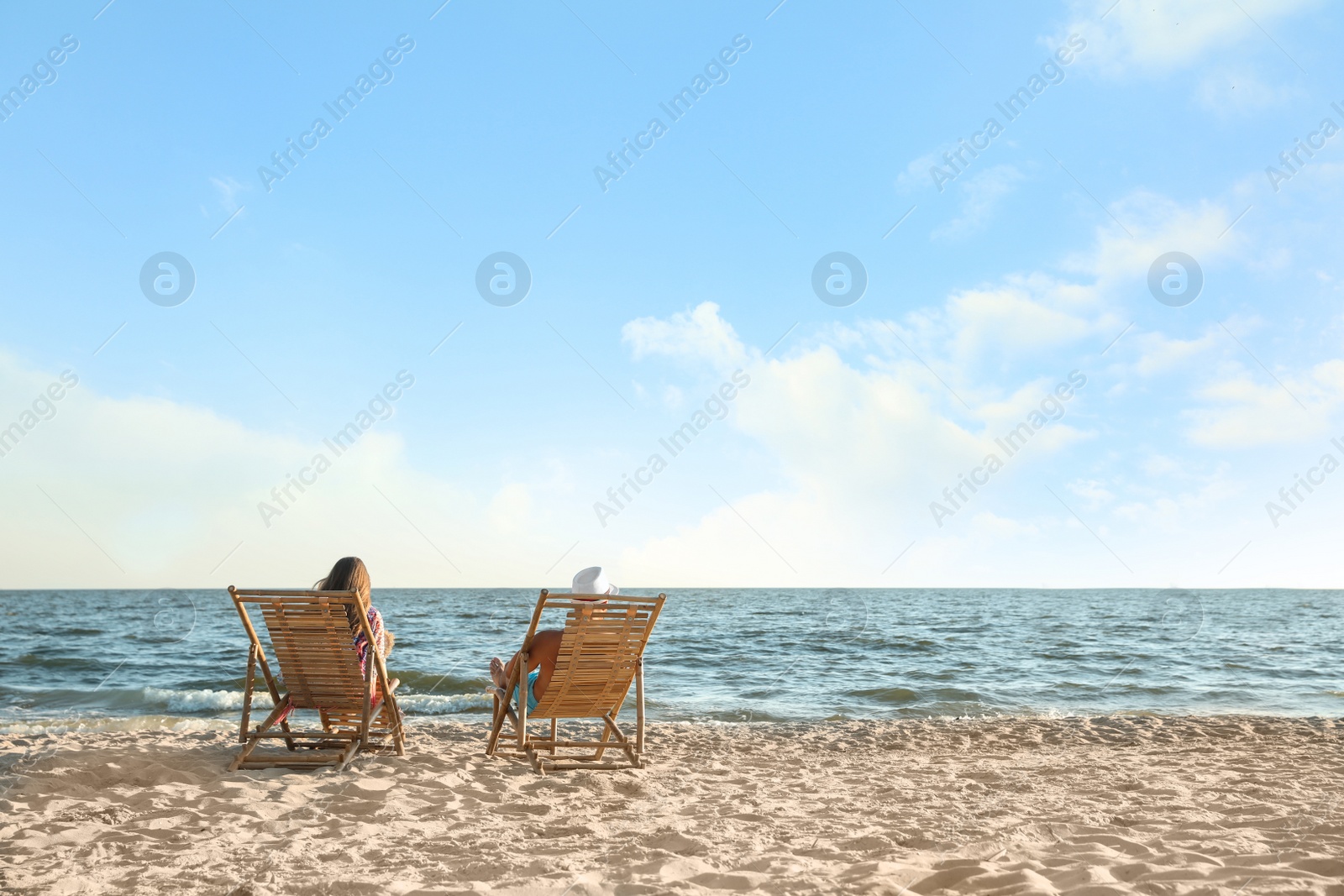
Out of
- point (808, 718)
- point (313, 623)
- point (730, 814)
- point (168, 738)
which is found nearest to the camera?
point (730, 814)

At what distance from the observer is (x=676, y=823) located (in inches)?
164

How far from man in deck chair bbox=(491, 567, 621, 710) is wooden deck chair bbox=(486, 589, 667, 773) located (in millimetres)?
62

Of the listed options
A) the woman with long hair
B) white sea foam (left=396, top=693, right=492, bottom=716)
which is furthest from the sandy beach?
white sea foam (left=396, top=693, right=492, bottom=716)

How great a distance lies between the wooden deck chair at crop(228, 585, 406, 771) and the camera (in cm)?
518

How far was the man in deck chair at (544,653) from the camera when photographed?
5520 millimetres

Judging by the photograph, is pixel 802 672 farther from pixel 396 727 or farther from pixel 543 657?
pixel 396 727

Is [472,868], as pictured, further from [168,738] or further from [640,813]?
[168,738]

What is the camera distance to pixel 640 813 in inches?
174

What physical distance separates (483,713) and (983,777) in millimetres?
5428

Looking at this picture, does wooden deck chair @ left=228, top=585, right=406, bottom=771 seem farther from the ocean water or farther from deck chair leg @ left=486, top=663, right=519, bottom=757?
the ocean water

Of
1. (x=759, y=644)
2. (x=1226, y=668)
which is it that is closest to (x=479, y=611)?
(x=759, y=644)

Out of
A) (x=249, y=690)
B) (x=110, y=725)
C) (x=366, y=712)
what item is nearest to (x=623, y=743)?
(x=366, y=712)

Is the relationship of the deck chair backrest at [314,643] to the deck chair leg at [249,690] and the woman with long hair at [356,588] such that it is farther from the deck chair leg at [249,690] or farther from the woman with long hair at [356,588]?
the deck chair leg at [249,690]

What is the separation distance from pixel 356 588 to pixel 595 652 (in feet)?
5.09
